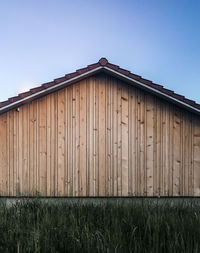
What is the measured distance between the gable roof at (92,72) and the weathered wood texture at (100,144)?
0.32 m

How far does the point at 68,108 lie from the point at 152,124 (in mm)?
2834

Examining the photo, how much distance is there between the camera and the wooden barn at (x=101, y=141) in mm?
7375

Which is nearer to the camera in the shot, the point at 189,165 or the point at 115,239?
the point at 115,239

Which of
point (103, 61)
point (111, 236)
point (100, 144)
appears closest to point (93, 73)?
point (103, 61)

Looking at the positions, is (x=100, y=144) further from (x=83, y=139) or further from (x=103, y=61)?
(x=103, y=61)

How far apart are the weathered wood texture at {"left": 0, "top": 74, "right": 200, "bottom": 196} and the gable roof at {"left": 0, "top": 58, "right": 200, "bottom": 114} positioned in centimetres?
32

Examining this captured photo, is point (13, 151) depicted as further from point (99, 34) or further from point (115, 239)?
point (115, 239)

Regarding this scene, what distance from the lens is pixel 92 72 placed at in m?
7.38

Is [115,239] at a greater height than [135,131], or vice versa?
[135,131]

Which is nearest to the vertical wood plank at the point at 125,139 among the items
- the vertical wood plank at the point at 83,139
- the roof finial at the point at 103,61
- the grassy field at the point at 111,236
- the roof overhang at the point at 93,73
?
the roof overhang at the point at 93,73

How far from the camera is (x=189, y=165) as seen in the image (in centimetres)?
750

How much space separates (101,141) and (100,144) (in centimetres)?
10

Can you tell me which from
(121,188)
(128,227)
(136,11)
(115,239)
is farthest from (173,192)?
(136,11)

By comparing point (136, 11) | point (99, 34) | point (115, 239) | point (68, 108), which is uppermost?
point (136, 11)
